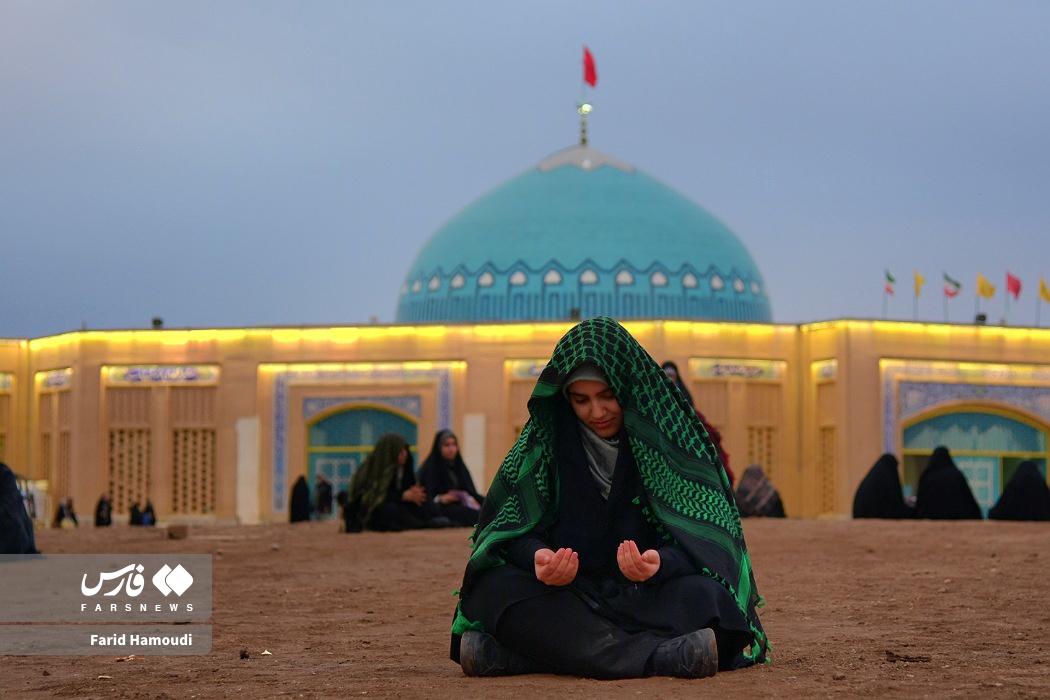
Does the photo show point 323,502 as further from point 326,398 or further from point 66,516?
point 66,516

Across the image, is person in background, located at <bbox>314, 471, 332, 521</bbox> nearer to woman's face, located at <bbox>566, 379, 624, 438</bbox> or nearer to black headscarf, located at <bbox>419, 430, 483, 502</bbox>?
black headscarf, located at <bbox>419, 430, 483, 502</bbox>

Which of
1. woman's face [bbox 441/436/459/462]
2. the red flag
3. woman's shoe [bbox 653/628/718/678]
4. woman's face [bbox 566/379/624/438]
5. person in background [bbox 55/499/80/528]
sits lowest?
person in background [bbox 55/499/80/528]

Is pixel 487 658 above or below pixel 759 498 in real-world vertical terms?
above

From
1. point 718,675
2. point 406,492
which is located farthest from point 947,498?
point 718,675

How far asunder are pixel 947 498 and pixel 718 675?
11349mm

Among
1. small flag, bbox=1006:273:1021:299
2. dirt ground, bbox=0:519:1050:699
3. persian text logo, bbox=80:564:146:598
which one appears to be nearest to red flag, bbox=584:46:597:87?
small flag, bbox=1006:273:1021:299

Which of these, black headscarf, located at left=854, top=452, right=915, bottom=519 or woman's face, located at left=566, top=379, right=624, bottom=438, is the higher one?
woman's face, located at left=566, top=379, right=624, bottom=438

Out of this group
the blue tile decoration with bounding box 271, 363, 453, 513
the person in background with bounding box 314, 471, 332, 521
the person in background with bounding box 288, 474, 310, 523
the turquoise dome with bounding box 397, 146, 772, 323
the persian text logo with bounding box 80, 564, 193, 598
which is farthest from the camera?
the turquoise dome with bounding box 397, 146, 772, 323

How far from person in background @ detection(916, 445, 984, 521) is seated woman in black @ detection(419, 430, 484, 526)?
422 cm

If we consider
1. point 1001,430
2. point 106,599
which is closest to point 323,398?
point 1001,430

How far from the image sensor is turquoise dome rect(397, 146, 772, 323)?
25.5 meters

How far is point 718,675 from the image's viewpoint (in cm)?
430

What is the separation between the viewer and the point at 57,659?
501 centimetres

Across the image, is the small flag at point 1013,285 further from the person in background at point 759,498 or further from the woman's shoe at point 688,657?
the woman's shoe at point 688,657
